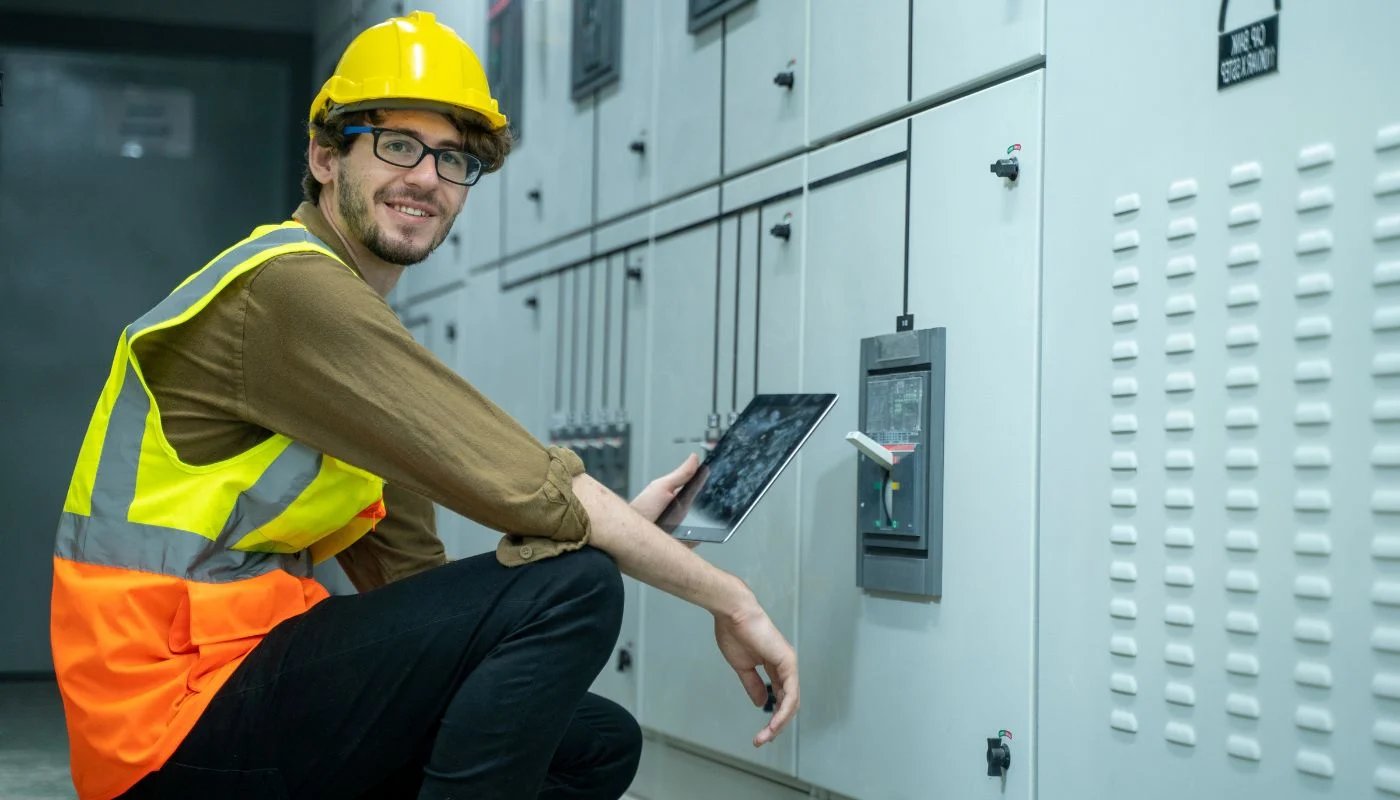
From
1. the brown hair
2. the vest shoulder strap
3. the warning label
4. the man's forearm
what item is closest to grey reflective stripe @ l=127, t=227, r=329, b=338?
the vest shoulder strap

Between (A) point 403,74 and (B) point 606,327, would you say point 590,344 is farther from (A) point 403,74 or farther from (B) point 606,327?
(A) point 403,74

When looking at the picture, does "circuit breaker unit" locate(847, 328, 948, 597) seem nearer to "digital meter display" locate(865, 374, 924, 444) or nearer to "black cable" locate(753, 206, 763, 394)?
"digital meter display" locate(865, 374, 924, 444)

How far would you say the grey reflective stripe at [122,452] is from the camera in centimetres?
142

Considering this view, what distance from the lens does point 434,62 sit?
1.72 metres

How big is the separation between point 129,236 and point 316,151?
423cm

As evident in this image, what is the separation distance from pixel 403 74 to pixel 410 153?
10 cm

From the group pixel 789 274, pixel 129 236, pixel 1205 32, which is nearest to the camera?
pixel 1205 32

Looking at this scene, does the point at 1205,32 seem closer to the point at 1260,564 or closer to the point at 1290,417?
the point at 1290,417

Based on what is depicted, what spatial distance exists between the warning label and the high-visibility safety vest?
1.01 metres

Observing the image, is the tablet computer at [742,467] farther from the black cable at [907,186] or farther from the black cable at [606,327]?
the black cable at [606,327]

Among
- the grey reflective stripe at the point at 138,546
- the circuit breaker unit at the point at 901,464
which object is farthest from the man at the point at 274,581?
the circuit breaker unit at the point at 901,464

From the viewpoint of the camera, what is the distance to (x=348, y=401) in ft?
4.51

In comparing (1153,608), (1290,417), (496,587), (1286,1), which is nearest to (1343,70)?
(1286,1)

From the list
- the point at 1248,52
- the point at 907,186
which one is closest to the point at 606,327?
the point at 907,186
